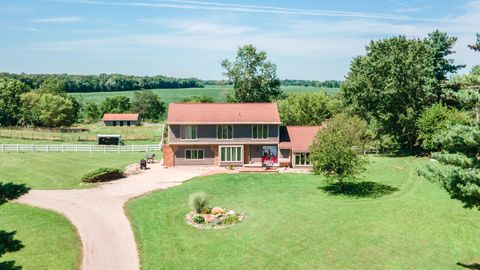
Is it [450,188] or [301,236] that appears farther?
[301,236]

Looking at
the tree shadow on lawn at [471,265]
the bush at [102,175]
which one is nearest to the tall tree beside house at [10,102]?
the bush at [102,175]

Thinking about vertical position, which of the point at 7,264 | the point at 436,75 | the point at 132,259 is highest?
the point at 436,75

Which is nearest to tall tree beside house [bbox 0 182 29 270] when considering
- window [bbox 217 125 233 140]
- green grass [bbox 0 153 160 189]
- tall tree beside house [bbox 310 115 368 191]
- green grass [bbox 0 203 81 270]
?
green grass [bbox 0 203 81 270]

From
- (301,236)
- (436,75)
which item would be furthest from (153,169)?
(436,75)

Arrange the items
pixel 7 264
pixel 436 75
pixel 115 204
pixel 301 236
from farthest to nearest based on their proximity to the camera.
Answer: pixel 436 75, pixel 115 204, pixel 301 236, pixel 7 264

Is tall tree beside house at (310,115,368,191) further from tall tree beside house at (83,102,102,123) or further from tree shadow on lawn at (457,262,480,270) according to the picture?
tall tree beside house at (83,102,102,123)

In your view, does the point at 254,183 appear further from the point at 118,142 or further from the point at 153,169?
the point at 118,142
